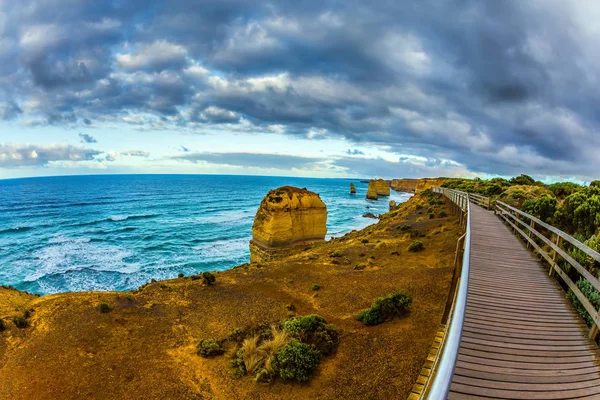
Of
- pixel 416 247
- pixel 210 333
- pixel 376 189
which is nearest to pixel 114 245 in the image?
pixel 210 333

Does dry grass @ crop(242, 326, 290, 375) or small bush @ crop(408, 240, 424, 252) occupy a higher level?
small bush @ crop(408, 240, 424, 252)

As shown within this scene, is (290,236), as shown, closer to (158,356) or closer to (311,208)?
(311,208)

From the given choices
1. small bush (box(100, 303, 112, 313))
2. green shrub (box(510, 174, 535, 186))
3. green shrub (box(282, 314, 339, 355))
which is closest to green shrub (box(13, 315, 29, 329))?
small bush (box(100, 303, 112, 313))

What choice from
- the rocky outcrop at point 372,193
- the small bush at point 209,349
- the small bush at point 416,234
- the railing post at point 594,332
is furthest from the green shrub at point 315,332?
the rocky outcrop at point 372,193

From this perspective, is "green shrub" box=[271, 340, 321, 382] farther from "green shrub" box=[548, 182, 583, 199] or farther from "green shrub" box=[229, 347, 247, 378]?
"green shrub" box=[548, 182, 583, 199]

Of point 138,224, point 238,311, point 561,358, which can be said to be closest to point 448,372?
point 561,358

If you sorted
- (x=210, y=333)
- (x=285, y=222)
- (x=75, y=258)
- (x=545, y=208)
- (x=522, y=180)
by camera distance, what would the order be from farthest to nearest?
1. (x=522, y=180)
2. (x=75, y=258)
3. (x=285, y=222)
4. (x=545, y=208)
5. (x=210, y=333)

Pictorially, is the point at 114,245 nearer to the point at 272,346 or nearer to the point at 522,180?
the point at 272,346
